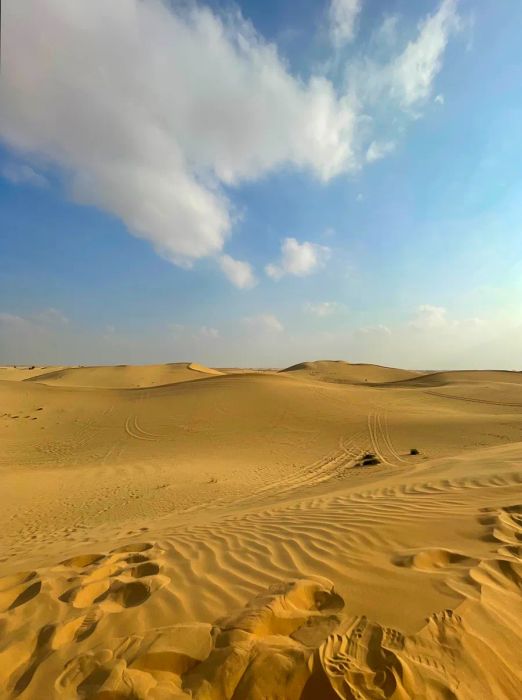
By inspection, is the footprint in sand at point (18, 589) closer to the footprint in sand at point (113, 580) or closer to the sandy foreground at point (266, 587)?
the sandy foreground at point (266, 587)

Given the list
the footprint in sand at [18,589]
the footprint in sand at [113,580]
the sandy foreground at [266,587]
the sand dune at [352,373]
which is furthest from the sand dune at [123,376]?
the footprint in sand at [18,589]

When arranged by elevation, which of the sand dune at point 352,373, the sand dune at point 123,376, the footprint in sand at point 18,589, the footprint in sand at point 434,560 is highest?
the sand dune at point 352,373

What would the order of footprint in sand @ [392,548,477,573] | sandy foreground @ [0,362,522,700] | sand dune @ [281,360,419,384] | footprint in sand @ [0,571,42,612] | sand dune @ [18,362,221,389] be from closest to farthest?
sandy foreground @ [0,362,522,700]
footprint in sand @ [392,548,477,573]
footprint in sand @ [0,571,42,612]
sand dune @ [18,362,221,389]
sand dune @ [281,360,419,384]

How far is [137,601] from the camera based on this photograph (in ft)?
10.4

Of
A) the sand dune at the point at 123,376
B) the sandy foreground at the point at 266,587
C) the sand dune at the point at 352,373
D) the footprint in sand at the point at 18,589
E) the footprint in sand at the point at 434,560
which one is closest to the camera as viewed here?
the sandy foreground at the point at 266,587

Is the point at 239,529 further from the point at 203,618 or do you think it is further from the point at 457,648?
the point at 457,648

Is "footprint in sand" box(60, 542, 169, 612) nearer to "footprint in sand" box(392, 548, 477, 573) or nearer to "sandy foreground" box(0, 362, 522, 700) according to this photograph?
"sandy foreground" box(0, 362, 522, 700)

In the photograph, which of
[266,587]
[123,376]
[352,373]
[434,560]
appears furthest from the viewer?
[352,373]

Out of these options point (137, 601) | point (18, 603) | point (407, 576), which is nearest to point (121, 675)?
point (137, 601)

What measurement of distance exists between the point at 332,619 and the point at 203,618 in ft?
3.02

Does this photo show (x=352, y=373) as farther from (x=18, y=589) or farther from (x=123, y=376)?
(x=18, y=589)

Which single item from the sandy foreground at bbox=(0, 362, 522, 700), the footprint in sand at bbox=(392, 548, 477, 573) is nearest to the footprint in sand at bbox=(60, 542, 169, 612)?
the sandy foreground at bbox=(0, 362, 522, 700)

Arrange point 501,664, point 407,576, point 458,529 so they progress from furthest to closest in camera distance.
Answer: point 458,529 → point 407,576 → point 501,664

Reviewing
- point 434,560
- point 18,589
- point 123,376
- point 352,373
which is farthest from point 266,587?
point 352,373
